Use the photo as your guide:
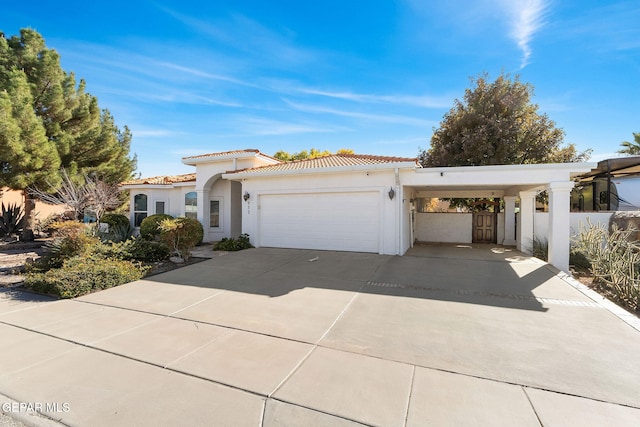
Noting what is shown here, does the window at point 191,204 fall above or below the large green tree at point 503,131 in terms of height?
below

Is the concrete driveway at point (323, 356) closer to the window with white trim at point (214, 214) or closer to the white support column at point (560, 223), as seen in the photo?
the white support column at point (560, 223)

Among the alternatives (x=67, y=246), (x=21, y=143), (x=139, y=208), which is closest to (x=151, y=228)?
(x=139, y=208)

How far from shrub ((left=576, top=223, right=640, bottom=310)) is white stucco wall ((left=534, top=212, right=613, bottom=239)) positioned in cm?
353

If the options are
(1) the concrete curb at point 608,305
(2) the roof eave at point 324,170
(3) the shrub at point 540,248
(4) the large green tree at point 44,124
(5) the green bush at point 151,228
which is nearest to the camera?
(1) the concrete curb at point 608,305

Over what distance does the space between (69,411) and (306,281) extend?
5224 millimetres

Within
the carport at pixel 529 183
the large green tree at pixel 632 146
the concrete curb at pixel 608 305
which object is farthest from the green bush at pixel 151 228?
the large green tree at pixel 632 146

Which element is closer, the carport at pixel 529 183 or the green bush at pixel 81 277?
the green bush at pixel 81 277

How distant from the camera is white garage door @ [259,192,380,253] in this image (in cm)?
1170

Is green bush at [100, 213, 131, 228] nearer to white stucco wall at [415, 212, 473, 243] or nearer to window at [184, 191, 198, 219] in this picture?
window at [184, 191, 198, 219]

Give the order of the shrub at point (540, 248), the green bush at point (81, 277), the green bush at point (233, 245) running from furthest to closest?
the green bush at point (233, 245) < the shrub at point (540, 248) < the green bush at point (81, 277)

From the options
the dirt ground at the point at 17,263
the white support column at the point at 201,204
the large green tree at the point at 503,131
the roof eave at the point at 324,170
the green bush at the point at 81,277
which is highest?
the large green tree at the point at 503,131

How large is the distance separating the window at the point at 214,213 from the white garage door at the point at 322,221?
3650mm

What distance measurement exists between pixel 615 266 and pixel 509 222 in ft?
30.9

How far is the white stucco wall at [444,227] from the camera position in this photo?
16.5 meters
